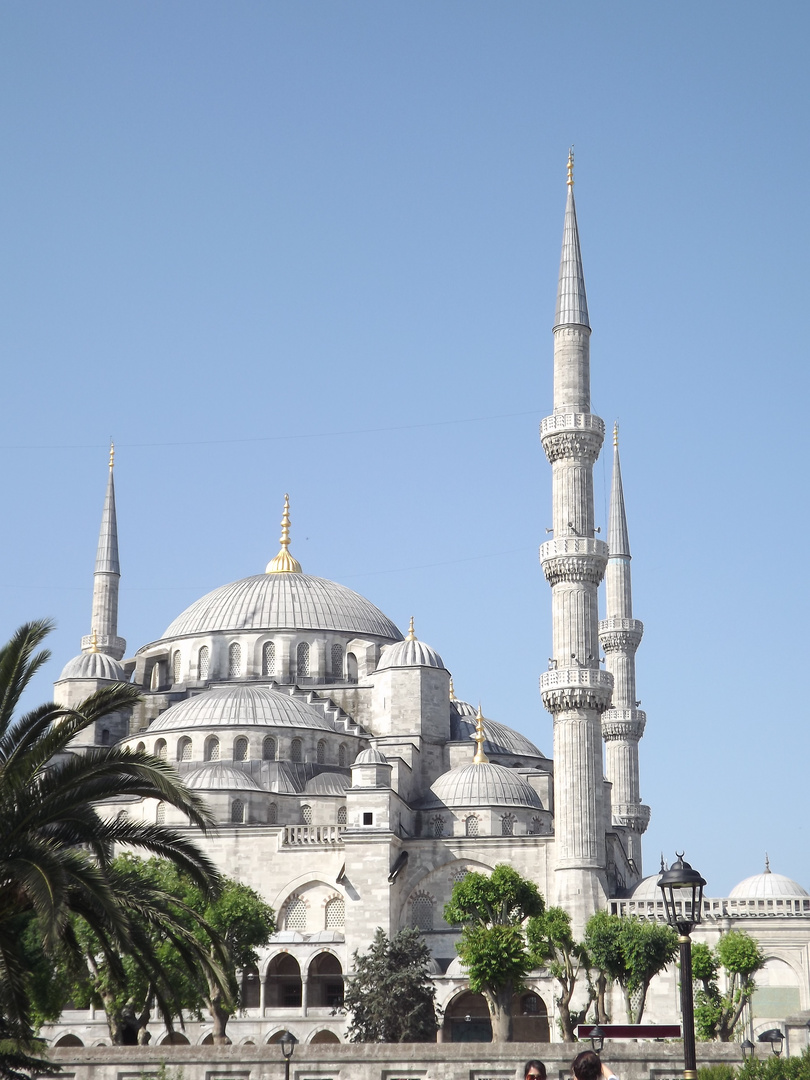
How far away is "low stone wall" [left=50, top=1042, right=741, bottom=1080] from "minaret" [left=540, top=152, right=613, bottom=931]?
16.3 m

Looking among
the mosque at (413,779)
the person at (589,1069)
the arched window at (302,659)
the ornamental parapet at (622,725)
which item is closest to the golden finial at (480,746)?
the mosque at (413,779)

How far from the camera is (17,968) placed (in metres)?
14.7

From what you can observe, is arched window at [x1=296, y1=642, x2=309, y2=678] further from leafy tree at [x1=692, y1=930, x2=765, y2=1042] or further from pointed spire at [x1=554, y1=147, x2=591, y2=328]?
leafy tree at [x1=692, y1=930, x2=765, y2=1042]

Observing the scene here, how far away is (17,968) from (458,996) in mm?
22689

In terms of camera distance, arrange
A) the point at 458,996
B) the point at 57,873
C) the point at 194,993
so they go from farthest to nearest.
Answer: the point at 458,996, the point at 194,993, the point at 57,873

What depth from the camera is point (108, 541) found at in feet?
170

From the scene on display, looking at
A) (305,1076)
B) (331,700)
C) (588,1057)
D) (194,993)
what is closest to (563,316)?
(331,700)

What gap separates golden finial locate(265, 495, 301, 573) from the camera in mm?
52844

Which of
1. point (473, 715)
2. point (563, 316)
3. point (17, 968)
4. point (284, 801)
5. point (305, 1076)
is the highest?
point (563, 316)

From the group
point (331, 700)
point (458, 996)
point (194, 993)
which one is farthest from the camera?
point (331, 700)

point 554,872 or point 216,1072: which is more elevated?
point 554,872

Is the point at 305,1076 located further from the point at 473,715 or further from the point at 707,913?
the point at 473,715

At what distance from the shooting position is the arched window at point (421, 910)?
38.1 meters

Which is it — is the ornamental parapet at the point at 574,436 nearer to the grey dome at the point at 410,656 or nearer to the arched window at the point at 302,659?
the grey dome at the point at 410,656
